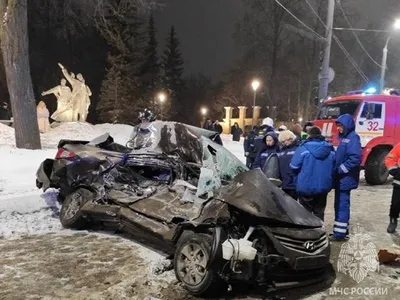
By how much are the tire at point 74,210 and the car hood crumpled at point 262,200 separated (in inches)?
97.6

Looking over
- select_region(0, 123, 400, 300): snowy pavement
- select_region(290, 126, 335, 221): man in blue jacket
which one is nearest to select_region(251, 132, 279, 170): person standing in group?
select_region(290, 126, 335, 221): man in blue jacket

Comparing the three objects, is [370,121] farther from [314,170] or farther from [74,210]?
[74,210]

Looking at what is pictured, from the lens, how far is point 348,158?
5.71m

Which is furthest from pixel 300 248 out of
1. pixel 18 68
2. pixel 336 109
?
pixel 18 68

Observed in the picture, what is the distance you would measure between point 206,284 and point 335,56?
102 feet

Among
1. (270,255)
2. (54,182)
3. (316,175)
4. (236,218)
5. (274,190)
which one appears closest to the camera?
(270,255)

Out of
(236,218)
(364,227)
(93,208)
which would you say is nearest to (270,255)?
(236,218)

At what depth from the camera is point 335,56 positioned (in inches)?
1256

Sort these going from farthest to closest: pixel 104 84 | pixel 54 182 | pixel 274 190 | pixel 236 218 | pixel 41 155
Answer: pixel 104 84 < pixel 41 155 < pixel 54 182 < pixel 274 190 < pixel 236 218

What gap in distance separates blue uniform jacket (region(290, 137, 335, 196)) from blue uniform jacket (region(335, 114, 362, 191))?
0.80ft

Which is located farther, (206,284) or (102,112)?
(102,112)

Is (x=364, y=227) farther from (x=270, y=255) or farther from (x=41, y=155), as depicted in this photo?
(x=41, y=155)

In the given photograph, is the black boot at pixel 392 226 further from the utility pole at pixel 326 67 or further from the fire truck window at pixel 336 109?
the utility pole at pixel 326 67

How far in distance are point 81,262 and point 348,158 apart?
3.73 meters
